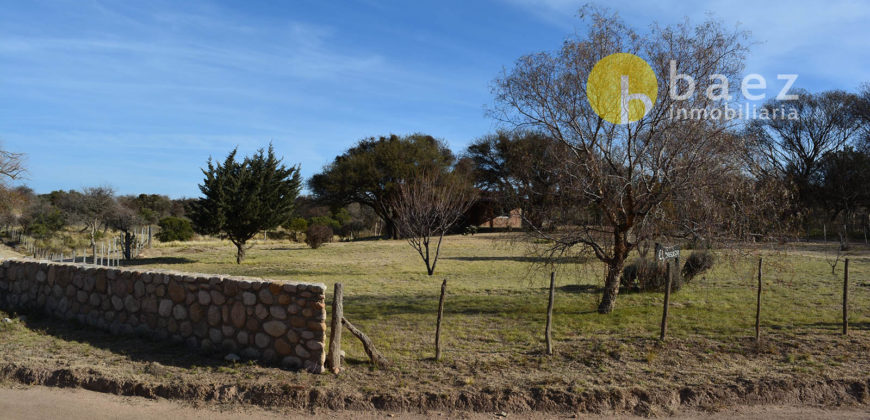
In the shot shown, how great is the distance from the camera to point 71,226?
43250mm

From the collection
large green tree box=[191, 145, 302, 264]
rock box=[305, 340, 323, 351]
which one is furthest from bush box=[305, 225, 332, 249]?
rock box=[305, 340, 323, 351]

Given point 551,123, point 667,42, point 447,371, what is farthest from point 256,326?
point 667,42

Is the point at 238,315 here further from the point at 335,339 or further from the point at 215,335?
the point at 335,339

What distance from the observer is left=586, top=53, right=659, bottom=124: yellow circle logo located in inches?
402

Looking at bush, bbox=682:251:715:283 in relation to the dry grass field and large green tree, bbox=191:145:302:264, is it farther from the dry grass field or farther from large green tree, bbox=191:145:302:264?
large green tree, bbox=191:145:302:264

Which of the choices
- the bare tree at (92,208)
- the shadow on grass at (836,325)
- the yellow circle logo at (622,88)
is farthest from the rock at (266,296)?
the bare tree at (92,208)

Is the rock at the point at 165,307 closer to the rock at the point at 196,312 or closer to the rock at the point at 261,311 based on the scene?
the rock at the point at 196,312

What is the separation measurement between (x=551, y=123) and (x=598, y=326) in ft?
12.8

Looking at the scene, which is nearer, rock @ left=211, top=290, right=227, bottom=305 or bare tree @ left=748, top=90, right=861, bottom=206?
rock @ left=211, top=290, right=227, bottom=305

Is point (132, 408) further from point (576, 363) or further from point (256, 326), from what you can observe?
point (576, 363)

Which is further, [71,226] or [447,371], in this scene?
[71,226]

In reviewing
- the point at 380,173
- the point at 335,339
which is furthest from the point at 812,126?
the point at 335,339

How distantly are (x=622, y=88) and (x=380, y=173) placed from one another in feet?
115

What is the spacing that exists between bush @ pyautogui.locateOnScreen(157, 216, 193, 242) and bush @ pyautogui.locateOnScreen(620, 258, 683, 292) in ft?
115
